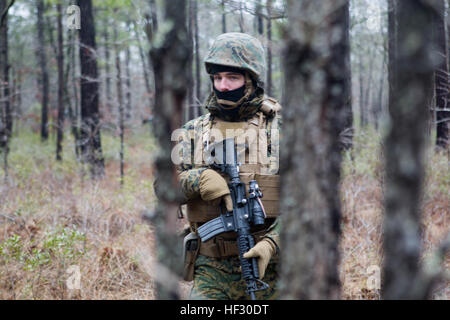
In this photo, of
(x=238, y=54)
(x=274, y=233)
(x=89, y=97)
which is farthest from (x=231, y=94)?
(x=89, y=97)

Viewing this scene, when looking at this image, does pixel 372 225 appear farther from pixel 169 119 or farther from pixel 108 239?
pixel 169 119

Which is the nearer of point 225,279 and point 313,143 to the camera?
point 313,143

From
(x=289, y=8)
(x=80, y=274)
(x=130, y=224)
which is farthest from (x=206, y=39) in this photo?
(x=289, y=8)

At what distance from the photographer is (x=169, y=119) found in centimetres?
118

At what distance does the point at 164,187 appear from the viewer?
1240 mm

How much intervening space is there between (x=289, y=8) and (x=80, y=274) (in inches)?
128

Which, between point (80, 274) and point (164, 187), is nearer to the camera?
point (164, 187)

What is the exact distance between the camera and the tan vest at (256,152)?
2605mm

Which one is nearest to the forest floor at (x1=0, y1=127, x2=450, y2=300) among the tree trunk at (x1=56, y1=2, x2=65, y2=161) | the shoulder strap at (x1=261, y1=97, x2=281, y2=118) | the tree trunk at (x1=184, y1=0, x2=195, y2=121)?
the shoulder strap at (x1=261, y1=97, x2=281, y2=118)

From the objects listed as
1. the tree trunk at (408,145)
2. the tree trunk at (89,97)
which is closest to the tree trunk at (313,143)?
the tree trunk at (408,145)

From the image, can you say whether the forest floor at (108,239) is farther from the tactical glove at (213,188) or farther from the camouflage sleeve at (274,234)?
the tactical glove at (213,188)

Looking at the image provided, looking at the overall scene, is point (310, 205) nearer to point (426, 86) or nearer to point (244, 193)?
point (426, 86)

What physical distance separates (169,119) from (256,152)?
1538 mm

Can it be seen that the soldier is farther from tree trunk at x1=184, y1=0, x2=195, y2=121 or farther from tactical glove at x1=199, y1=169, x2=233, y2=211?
tree trunk at x1=184, y1=0, x2=195, y2=121
